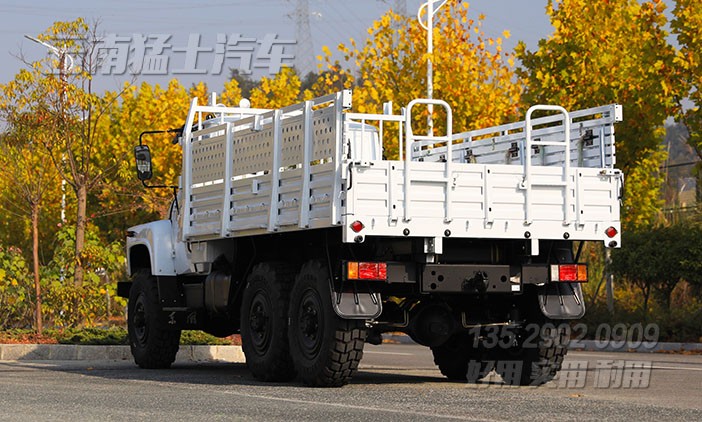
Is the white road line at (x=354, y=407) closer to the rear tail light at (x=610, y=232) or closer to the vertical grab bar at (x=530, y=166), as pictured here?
the vertical grab bar at (x=530, y=166)

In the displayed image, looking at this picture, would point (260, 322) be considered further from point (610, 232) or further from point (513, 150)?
point (610, 232)

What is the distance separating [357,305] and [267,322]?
1.60 metres

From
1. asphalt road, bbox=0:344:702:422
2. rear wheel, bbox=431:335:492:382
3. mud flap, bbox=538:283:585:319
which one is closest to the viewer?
asphalt road, bbox=0:344:702:422

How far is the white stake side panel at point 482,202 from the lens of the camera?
12.8 m

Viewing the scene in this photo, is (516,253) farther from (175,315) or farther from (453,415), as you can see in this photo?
(175,315)

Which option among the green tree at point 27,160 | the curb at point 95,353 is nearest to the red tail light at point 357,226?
the curb at point 95,353

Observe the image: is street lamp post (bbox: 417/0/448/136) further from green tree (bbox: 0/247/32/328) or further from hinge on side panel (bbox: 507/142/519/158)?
hinge on side panel (bbox: 507/142/519/158)

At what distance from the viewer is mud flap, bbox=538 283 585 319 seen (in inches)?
547

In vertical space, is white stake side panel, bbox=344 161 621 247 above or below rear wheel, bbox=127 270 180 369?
above

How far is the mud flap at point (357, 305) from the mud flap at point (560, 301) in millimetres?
1728

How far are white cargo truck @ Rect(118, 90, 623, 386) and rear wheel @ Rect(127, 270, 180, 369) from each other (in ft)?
4.15

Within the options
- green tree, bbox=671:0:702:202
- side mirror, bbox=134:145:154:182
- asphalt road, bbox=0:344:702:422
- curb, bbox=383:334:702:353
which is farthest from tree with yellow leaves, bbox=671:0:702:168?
side mirror, bbox=134:145:154:182

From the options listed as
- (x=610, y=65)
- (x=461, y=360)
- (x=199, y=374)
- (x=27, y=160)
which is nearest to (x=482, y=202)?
(x=461, y=360)

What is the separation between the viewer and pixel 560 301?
45.9 ft
